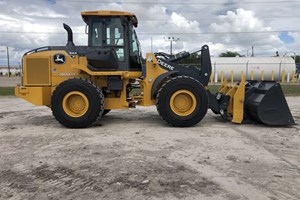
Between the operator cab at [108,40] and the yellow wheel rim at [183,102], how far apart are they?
141 centimetres

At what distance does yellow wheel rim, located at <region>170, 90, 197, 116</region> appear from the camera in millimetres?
7727

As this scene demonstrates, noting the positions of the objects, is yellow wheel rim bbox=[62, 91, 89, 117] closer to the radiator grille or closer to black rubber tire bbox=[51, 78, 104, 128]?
black rubber tire bbox=[51, 78, 104, 128]

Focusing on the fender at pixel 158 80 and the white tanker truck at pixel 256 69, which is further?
the white tanker truck at pixel 256 69

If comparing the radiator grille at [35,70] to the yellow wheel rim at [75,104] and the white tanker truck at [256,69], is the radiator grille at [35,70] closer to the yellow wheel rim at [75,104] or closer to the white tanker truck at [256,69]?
the yellow wheel rim at [75,104]

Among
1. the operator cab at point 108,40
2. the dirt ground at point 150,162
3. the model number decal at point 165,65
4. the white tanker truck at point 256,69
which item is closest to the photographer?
the dirt ground at point 150,162

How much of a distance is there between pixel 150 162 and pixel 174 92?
123 inches

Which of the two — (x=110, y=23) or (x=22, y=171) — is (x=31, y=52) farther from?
(x=22, y=171)

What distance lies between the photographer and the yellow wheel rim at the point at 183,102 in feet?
25.3

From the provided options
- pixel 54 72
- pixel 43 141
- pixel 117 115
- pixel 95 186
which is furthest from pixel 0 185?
pixel 117 115

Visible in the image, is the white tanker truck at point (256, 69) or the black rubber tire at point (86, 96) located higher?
the white tanker truck at point (256, 69)

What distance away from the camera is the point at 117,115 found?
9.97 meters

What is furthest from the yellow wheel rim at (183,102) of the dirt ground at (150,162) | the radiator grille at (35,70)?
the radiator grille at (35,70)

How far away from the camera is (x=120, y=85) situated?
26.6 feet

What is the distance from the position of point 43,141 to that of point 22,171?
71.9 inches
